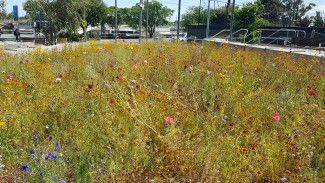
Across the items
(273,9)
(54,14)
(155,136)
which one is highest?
(273,9)

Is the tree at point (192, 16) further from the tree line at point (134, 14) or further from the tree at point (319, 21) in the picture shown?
the tree at point (319, 21)

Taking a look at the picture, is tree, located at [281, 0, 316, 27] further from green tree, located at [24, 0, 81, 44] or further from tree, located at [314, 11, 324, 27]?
green tree, located at [24, 0, 81, 44]

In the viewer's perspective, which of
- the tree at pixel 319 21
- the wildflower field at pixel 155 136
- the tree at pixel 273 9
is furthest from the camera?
the tree at pixel 273 9

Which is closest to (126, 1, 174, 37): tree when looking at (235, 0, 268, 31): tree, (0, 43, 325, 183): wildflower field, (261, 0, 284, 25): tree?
(261, 0, 284, 25): tree

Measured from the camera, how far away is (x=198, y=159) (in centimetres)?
283

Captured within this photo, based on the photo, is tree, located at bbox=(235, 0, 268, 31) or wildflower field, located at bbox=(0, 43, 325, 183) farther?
tree, located at bbox=(235, 0, 268, 31)

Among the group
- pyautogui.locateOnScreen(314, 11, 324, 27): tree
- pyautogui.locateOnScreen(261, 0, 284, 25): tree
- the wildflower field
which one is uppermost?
pyautogui.locateOnScreen(261, 0, 284, 25): tree

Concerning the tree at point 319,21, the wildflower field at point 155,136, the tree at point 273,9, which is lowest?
the wildflower field at point 155,136

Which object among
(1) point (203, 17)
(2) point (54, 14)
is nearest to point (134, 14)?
(1) point (203, 17)

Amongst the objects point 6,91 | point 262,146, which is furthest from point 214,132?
point 6,91

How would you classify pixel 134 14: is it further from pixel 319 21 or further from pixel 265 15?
pixel 319 21

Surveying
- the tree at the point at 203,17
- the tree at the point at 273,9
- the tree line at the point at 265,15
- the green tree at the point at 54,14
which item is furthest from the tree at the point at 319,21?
the green tree at the point at 54,14

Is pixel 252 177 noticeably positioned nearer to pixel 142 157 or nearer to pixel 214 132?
pixel 214 132

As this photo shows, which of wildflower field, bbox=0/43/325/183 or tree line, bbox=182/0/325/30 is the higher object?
tree line, bbox=182/0/325/30
